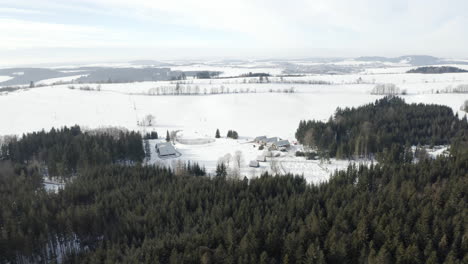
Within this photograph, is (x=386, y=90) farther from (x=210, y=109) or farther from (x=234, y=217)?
(x=234, y=217)

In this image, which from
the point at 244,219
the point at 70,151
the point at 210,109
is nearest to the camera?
the point at 244,219

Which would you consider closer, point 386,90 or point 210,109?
point 210,109

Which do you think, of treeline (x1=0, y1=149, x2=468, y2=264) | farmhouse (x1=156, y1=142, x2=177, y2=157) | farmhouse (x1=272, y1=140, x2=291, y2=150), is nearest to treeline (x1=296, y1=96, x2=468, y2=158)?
farmhouse (x1=272, y1=140, x2=291, y2=150)

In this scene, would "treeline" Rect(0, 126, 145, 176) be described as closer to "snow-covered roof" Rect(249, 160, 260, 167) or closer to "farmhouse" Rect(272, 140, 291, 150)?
"snow-covered roof" Rect(249, 160, 260, 167)

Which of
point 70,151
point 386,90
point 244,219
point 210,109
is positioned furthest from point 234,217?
point 386,90

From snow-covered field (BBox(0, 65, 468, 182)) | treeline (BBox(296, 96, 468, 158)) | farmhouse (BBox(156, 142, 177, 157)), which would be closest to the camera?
treeline (BBox(296, 96, 468, 158))

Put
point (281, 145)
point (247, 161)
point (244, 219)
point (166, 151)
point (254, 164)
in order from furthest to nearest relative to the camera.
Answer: point (281, 145), point (166, 151), point (247, 161), point (254, 164), point (244, 219)
